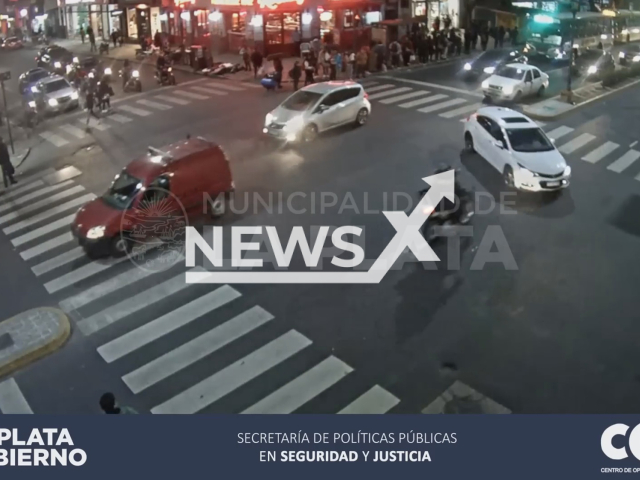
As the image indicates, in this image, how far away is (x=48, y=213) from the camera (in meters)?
17.6

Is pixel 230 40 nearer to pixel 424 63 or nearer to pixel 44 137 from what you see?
pixel 424 63

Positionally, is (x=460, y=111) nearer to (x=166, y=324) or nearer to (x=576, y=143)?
(x=576, y=143)

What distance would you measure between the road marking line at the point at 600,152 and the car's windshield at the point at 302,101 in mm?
8898

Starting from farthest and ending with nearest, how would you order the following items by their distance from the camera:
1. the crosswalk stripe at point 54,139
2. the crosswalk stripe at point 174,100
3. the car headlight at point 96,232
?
1. the crosswalk stripe at point 174,100
2. the crosswalk stripe at point 54,139
3. the car headlight at point 96,232

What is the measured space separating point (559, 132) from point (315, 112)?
8.68m

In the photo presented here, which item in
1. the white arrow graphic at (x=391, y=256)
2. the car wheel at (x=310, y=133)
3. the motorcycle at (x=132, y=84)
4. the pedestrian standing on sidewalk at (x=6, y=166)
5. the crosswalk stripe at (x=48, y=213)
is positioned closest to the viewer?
the white arrow graphic at (x=391, y=256)

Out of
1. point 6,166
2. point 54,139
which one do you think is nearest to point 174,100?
point 54,139

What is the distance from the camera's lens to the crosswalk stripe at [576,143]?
2059 cm

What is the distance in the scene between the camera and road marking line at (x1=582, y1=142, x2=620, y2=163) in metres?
19.7

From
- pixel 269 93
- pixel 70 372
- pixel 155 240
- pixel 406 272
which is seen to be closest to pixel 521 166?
pixel 406 272

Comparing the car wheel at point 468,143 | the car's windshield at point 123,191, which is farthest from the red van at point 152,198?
the car wheel at point 468,143

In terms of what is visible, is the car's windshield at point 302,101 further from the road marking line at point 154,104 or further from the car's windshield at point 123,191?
the road marking line at point 154,104

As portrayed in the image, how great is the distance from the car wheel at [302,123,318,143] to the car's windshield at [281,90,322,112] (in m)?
0.65

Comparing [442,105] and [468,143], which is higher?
[442,105]
